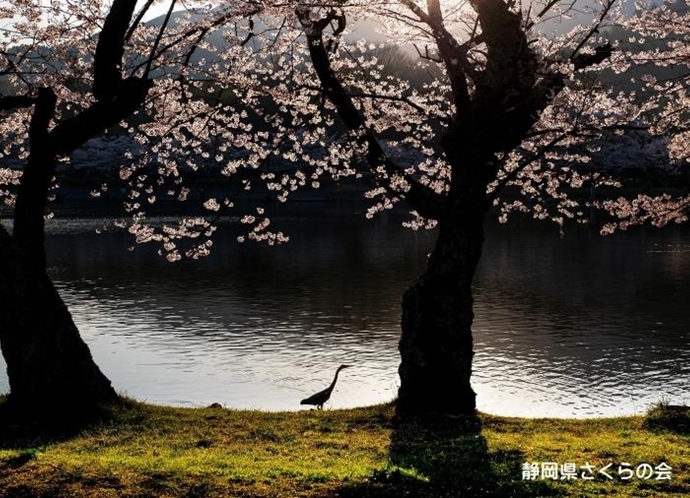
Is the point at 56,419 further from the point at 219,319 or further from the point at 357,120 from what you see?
the point at 219,319

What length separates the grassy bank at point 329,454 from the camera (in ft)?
29.1

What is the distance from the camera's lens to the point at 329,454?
1127 cm

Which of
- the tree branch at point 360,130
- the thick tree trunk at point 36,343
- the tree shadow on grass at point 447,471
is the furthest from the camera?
the tree branch at point 360,130

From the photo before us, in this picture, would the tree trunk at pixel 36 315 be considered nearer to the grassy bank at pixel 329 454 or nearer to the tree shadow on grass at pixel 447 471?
the grassy bank at pixel 329 454

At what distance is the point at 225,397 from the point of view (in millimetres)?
27422

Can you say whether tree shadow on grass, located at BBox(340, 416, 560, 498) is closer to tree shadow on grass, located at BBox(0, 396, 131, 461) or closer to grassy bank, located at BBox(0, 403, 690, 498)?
grassy bank, located at BBox(0, 403, 690, 498)

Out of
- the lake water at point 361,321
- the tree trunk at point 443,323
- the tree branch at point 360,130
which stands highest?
the tree branch at point 360,130

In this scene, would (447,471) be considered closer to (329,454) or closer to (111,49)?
(329,454)

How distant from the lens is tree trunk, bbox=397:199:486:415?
14.7 meters

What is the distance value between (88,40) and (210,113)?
132 inches

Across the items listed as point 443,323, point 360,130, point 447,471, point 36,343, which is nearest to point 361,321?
point 360,130

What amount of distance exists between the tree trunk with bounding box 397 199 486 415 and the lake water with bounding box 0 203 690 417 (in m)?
11.4

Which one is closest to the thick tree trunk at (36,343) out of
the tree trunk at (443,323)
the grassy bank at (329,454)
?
the grassy bank at (329,454)

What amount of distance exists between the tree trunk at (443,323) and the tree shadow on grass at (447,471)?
5.44 feet
